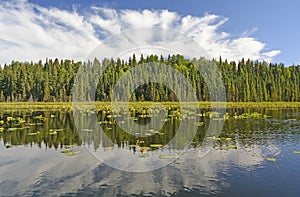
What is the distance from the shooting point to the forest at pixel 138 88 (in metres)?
89.2

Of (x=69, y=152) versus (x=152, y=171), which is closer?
(x=152, y=171)

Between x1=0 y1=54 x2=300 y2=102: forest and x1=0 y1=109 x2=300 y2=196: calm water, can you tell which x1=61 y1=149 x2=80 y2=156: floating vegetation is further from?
x1=0 y1=54 x2=300 y2=102: forest

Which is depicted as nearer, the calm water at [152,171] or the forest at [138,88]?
the calm water at [152,171]

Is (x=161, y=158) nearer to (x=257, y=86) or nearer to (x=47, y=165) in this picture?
(x=47, y=165)

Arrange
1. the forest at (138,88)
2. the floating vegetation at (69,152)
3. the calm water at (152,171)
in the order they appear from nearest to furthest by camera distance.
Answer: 1. the calm water at (152,171)
2. the floating vegetation at (69,152)
3. the forest at (138,88)

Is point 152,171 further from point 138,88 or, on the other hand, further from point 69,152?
point 138,88

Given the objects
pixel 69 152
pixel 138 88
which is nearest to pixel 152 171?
pixel 69 152

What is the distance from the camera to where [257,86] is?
3875 inches

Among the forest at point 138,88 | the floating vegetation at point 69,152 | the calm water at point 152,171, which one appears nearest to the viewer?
the calm water at point 152,171

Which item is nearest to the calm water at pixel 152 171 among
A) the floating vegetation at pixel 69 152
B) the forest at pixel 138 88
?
the floating vegetation at pixel 69 152

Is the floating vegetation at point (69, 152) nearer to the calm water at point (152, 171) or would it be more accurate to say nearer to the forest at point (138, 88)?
the calm water at point (152, 171)

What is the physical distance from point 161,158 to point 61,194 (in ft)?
21.3

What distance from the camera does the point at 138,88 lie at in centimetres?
9325

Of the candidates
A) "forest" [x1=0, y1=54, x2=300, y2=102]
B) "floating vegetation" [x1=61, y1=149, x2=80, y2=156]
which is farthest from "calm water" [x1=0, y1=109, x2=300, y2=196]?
"forest" [x1=0, y1=54, x2=300, y2=102]
